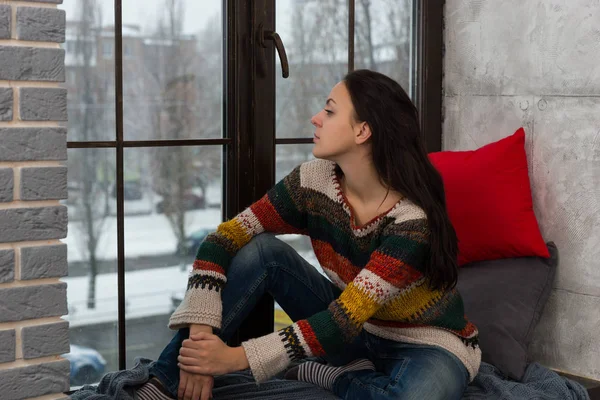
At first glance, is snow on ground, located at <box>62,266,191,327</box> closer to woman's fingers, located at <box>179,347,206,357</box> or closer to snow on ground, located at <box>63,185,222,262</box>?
snow on ground, located at <box>63,185,222,262</box>

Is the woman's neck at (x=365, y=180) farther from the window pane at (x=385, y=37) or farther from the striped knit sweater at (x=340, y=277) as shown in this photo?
the window pane at (x=385, y=37)

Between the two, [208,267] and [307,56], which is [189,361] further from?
[307,56]

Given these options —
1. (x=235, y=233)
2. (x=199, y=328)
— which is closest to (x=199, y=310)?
(x=199, y=328)

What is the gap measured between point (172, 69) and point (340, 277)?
755 millimetres

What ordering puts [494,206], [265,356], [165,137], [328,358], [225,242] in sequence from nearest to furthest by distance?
[265,356] < [225,242] < [328,358] < [165,137] < [494,206]

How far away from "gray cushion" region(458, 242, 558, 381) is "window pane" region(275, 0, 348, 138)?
0.71 meters

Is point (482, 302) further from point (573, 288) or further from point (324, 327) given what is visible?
point (324, 327)

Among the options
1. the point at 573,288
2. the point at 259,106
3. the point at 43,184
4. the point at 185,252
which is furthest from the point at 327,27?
the point at 43,184

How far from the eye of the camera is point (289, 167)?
2682 millimetres

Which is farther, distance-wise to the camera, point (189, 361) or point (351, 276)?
point (351, 276)

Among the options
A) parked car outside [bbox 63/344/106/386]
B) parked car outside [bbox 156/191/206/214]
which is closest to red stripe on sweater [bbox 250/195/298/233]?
parked car outside [bbox 156/191/206/214]

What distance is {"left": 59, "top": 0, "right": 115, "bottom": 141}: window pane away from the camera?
7.25ft

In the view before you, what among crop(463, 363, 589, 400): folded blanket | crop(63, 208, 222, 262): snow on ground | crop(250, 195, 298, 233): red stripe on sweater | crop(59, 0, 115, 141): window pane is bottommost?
crop(463, 363, 589, 400): folded blanket

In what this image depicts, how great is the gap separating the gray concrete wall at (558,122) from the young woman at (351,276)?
48 cm
